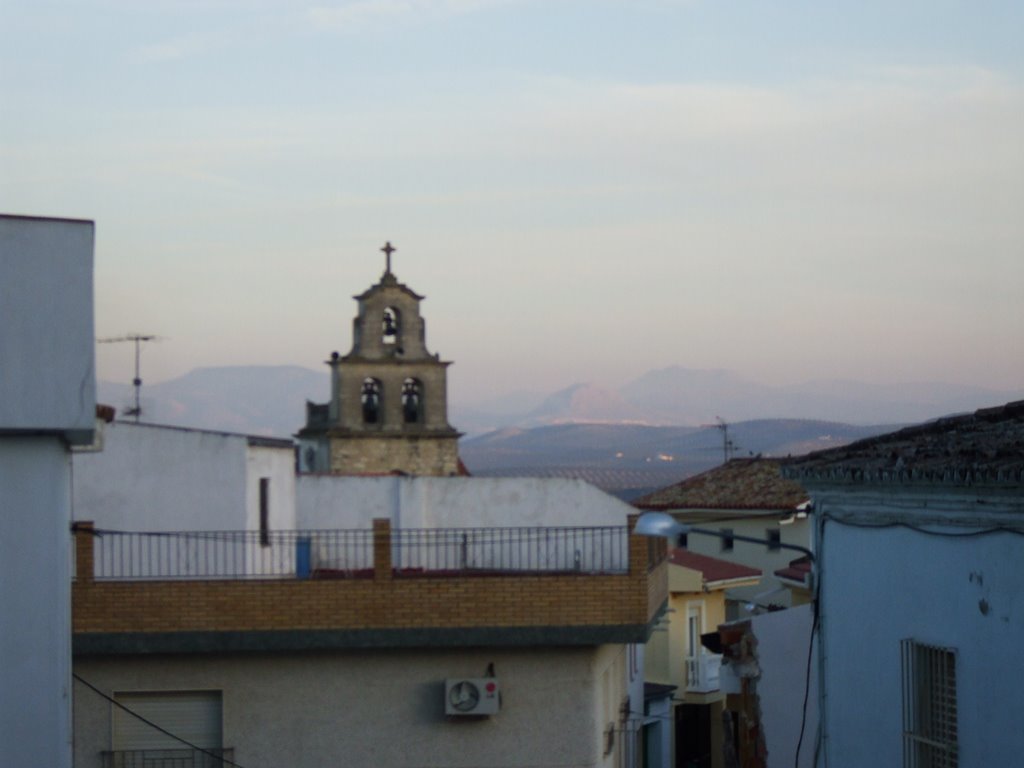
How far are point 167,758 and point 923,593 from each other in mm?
10840

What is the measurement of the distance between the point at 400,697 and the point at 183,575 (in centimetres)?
321

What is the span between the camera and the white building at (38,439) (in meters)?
12.9

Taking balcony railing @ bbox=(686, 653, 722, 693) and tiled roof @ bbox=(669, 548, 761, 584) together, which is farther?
balcony railing @ bbox=(686, 653, 722, 693)

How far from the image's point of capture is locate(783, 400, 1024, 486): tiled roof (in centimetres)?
1068

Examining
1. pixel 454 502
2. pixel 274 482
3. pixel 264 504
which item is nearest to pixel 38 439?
pixel 264 504

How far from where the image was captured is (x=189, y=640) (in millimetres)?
19344

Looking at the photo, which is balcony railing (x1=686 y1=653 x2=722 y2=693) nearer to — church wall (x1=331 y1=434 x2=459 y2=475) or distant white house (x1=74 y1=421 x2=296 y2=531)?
church wall (x1=331 y1=434 x2=459 y2=475)

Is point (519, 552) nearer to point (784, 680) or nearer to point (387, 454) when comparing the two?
point (784, 680)

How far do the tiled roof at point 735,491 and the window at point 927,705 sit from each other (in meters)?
35.9

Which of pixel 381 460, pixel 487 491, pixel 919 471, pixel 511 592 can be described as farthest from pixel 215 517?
pixel 381 460

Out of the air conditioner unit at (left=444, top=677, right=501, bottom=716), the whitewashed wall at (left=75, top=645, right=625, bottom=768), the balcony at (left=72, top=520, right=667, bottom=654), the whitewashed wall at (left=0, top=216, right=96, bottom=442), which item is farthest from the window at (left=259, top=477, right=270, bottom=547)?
the whitewashed wall at (left=0, top=216, right=96, bottom=442)

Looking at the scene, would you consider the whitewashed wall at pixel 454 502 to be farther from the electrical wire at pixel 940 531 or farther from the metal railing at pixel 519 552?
the electrical wire at pixel 940 531

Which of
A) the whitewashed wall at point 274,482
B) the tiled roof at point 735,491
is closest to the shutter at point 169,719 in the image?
the whitewashed wall at point 274,482

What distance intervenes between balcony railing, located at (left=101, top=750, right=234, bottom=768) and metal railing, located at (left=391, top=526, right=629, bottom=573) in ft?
13.4
